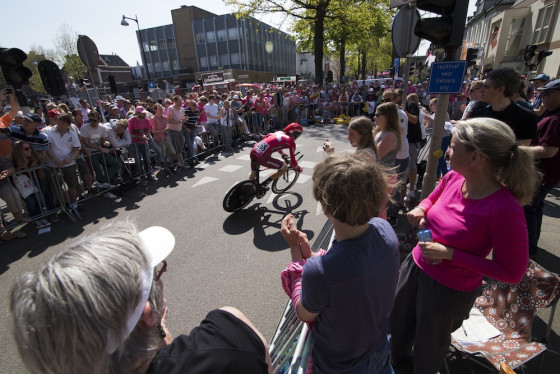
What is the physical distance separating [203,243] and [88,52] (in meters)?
5.52

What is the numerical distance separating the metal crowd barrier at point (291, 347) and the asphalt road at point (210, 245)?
103 centimetres

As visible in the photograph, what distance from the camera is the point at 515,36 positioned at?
91.2 ft

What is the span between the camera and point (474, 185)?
1.67 meters

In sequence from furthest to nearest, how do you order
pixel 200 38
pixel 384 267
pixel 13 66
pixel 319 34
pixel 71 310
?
pixel 200 38
pixel 319 34
pixel 13 66
pixel 384 267
pixel 71 310

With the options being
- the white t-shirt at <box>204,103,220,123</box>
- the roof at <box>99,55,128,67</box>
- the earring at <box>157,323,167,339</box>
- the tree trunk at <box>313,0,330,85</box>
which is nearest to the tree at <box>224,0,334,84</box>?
the tree trunk at <box>313,0,330,85</box>

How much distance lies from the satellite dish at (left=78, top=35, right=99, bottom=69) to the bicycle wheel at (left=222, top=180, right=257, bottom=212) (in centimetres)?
475

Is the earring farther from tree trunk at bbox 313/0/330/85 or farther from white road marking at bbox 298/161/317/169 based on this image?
tree trunk at bbox 313/0/330/85

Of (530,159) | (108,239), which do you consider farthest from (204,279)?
(530,159)

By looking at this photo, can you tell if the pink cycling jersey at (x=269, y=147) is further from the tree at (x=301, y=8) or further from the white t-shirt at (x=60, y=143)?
the tree at (x=301, y=8)

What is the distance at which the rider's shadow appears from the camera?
453cm

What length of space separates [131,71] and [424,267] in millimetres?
68655

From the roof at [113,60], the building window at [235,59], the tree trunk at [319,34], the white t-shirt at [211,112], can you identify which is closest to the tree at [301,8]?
the tree trunk at [319,34]

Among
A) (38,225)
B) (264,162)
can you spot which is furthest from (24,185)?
(264,162)

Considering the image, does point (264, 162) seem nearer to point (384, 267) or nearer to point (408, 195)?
point (408, 195)
